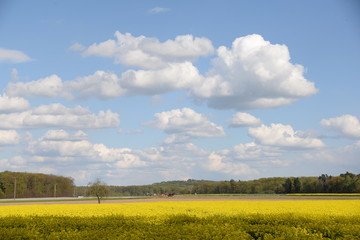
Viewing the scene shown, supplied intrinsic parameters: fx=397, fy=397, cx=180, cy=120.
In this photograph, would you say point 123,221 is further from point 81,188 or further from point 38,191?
point 81,188

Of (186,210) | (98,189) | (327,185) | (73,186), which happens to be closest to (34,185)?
(73,186)

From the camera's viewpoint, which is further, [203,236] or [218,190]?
[218,190]

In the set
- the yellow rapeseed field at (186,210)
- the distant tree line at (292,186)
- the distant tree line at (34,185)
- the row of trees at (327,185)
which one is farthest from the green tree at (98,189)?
the row of trees at (327,185)

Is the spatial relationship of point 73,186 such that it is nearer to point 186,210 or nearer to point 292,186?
point 292,186

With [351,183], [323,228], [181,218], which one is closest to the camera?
[323,228]

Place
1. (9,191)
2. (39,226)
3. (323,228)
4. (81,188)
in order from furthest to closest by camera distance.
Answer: (81,188), (9,191), (39,226), (323,228)

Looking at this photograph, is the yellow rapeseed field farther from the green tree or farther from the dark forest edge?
the dark forest edge

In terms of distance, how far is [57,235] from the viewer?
14.9 m

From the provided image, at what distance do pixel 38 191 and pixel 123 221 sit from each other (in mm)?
111444

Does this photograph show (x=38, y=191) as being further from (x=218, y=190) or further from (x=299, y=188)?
(x=299, y=188)

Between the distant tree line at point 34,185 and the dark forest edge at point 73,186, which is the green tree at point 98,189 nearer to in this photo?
the dark forest edge at point 73,186

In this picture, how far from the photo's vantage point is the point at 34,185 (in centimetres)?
12406

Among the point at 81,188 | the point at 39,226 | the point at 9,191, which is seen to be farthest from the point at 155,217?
the point at 81,188

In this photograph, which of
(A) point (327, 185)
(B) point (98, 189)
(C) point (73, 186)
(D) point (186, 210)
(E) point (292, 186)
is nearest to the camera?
(D) point (186, 210)
